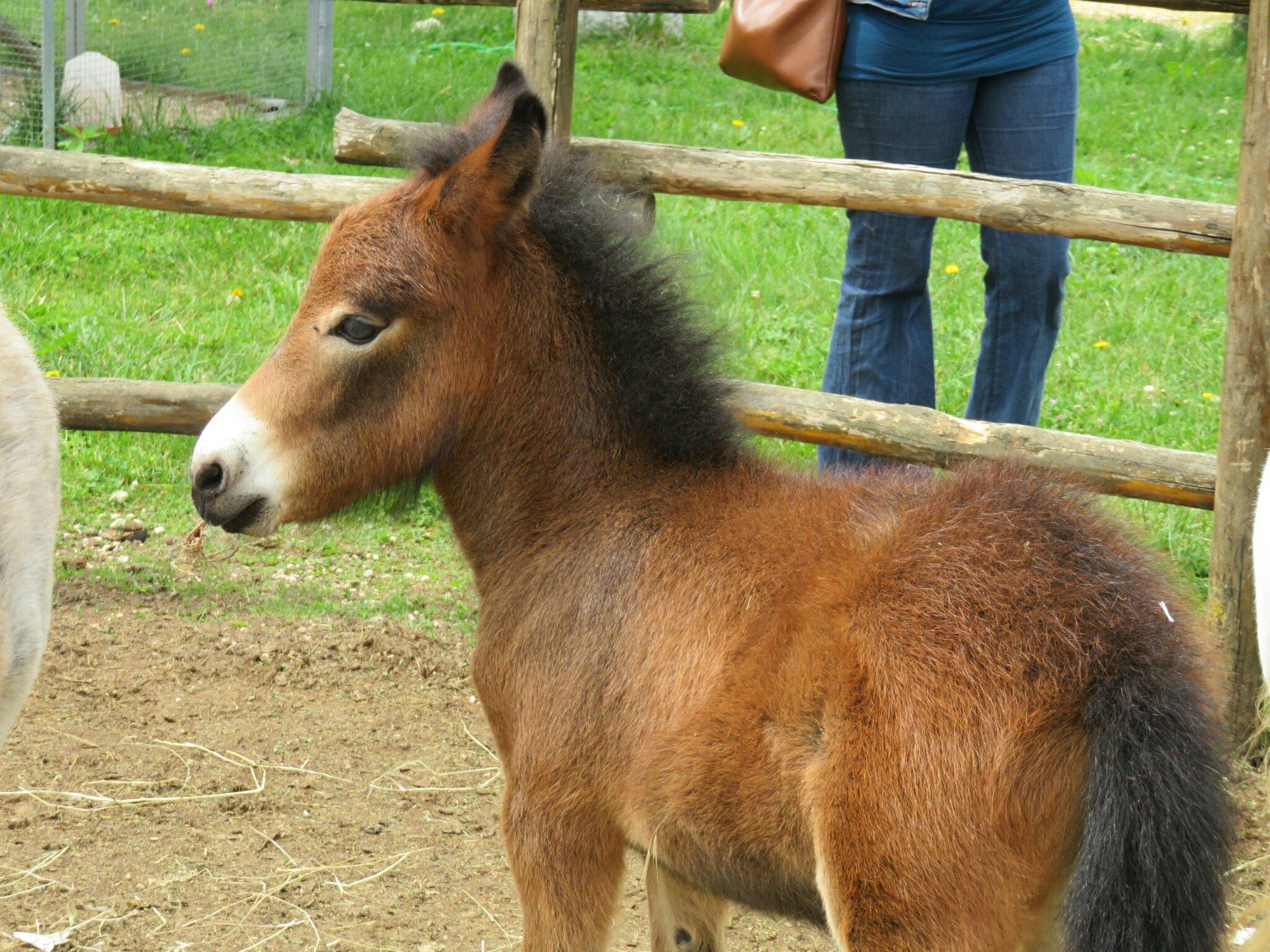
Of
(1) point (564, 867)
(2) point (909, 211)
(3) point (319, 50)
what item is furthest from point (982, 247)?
(3) point (319, 50)

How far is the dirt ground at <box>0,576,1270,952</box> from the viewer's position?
123 inches

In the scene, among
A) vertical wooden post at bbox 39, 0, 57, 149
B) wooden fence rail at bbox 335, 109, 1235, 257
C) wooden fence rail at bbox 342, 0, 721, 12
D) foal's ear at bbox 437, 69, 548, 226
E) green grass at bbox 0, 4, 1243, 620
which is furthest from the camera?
vertical wooden post at bbox 39, 0, 57, 149

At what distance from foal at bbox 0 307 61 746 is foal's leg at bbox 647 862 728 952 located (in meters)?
1.31

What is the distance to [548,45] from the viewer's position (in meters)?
4.15

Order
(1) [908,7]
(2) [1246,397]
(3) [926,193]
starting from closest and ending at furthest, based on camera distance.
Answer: (2) [1246,397]
(1) [908,7]
(3) [926,193]

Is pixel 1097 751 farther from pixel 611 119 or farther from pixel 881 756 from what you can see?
pixel 611 119

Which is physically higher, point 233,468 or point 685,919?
point 233,468

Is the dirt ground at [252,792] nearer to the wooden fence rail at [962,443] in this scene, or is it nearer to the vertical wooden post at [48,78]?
the wooden fence rail at [962,443]

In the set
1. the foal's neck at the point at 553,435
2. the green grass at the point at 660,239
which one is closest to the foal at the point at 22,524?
the green grass at the point at 660,239

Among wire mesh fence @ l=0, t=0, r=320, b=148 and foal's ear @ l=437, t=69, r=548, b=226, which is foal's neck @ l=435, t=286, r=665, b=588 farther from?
wire mesh fence @ l=0, t=0, r=320, b=148

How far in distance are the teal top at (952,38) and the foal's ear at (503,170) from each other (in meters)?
1.61

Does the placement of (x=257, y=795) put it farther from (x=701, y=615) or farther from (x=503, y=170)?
(x=503, y=170)

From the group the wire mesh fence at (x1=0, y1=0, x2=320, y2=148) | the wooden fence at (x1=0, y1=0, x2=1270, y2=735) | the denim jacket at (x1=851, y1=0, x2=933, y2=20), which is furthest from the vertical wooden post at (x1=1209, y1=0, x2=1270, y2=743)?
the wire mesh fence at (x1=0, y1=0, x2=320, y2=148)

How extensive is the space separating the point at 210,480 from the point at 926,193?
7.59 feet
